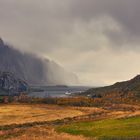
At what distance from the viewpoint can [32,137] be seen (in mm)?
67562

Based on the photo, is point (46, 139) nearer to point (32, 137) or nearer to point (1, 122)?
point (32, 137)

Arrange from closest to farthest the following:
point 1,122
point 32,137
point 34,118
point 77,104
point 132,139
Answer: point 132,139
point 32,137
point 1,122
point 34,118
point 77,104

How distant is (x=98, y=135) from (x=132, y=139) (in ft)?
31.1

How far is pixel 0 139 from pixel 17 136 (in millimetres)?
4094

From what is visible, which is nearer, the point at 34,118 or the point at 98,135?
the point at 98,135

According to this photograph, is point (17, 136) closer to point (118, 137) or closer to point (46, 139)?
point (46, 139)

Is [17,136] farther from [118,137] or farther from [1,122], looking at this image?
[1,122]

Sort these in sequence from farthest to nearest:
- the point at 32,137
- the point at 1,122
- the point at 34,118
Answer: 1. the point at 34,118
2. the point at 1,122
3. the point at 32,137

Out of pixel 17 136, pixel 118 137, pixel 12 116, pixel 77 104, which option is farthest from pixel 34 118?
pixel 77 104

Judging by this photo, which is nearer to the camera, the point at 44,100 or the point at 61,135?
the point at 61,135

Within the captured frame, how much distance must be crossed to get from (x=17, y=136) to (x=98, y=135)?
574 inches

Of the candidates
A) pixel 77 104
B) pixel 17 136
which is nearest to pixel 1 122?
pixel 17 136

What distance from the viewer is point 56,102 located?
187 metres

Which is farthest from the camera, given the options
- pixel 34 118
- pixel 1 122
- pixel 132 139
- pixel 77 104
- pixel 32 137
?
pixel 77 104
